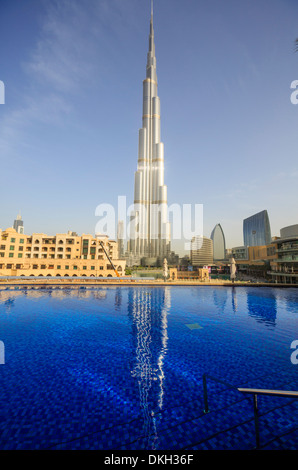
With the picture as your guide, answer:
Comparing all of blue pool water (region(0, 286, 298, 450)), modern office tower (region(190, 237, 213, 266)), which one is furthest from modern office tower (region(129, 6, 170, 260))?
blue pool water (region(0, 286, 298, 450))

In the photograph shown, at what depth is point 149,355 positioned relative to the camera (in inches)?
427

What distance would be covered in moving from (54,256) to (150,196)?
124251mm

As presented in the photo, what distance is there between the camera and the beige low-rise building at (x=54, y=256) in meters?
51.6

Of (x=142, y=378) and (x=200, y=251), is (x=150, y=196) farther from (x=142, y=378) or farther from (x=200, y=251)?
(x=142, y=378)

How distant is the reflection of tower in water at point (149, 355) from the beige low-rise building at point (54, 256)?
3480 centimetres

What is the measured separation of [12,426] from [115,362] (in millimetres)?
4815

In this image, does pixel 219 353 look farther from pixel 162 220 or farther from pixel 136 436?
pixel 162 220

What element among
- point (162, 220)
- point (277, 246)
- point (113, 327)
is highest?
point (162, 220)

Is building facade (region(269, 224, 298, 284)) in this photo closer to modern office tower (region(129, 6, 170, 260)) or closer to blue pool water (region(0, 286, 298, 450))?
blue pool water (region(0, 286, 298, 450))

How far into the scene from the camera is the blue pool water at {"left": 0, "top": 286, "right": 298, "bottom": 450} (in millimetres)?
5609

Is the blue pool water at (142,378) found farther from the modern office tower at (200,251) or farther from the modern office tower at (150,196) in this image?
the modern office tower at (200,251)

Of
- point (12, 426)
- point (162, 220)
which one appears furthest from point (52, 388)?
point (162, 220)

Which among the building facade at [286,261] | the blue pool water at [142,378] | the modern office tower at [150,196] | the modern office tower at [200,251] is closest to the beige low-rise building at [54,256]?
the blue pool water at [142,378]

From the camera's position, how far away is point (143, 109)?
191 metres
